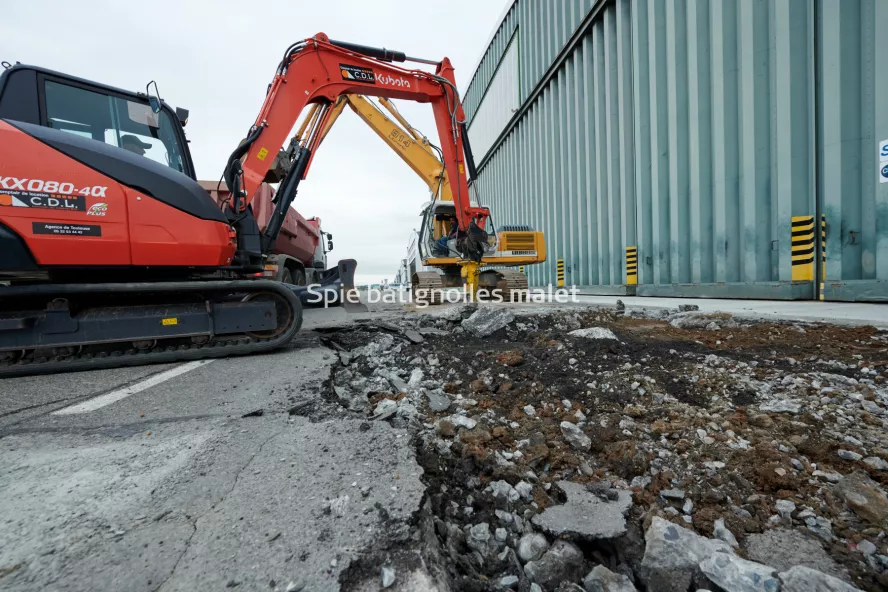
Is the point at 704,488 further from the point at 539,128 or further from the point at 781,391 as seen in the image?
the point at 539,128

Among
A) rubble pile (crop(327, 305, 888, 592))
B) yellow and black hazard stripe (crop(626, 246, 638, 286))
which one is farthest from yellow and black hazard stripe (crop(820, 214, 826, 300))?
yellow and black hazard stripe (crop(626, 246, 638, 286))

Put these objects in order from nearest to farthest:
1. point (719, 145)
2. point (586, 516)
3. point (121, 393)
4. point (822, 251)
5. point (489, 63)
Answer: point (586, 516)
point (121, 393)
point (822, 251)
point (719, 145)
point (489, 63)

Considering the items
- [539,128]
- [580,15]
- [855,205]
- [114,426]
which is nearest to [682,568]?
[114,426]

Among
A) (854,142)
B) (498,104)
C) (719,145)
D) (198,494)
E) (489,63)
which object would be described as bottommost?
(198,494)

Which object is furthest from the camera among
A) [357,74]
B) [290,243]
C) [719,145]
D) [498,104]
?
[498,104]

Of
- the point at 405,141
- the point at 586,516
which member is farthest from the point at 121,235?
the point at 405,141

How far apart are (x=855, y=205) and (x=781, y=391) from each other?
4665 millimetres

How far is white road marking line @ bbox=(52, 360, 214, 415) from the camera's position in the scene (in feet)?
7.18

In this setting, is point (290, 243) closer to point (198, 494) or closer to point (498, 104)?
point (198, 494)

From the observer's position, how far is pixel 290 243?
8156mm

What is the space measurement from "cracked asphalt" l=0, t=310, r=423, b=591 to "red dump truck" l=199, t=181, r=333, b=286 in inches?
136

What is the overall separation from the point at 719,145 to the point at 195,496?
7.79 meters

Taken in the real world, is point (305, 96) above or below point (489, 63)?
below

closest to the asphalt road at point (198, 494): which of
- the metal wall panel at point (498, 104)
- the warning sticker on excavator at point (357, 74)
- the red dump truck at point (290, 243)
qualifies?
the red dump truck at point (290, 243)
